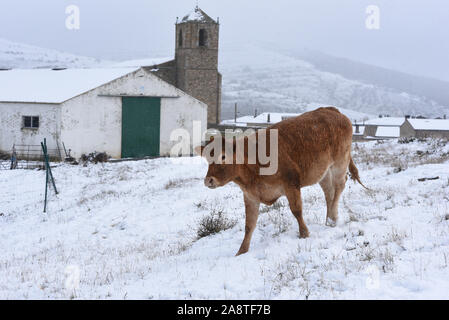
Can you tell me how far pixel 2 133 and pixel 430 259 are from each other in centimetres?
3120

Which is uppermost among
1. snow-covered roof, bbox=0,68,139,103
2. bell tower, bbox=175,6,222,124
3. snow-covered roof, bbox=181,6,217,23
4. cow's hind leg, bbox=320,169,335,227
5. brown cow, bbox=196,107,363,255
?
snow-covered roof, bbox=181,6,217,23

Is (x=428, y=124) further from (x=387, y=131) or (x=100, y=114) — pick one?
(x=100, y=114)

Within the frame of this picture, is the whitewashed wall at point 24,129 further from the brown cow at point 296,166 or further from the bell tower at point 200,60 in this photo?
the brown cow at point 296,166

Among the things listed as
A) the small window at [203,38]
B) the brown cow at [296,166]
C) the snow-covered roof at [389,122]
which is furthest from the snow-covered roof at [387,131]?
the brown cow at [296,166]

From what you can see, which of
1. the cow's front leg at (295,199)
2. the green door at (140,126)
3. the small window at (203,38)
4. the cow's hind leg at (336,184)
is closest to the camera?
the cow's front leg at (295,199)

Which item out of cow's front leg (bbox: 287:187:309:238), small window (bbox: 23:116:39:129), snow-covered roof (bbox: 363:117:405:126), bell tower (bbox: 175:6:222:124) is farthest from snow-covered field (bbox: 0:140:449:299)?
snow-covered roof (bbox: 363:117:405:126)

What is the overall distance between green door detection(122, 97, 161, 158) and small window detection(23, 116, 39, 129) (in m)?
5.45

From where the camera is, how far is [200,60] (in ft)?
172

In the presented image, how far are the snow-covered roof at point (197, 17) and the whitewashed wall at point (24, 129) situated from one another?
89.0ft

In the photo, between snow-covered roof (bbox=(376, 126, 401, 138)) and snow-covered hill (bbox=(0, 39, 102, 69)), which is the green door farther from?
snow-covered hill (bbox=(0, 39, 102, 69))

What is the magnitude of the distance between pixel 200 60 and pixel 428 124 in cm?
5092

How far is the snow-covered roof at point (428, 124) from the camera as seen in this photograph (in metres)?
82.4

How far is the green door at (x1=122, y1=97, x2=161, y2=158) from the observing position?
3228 cm

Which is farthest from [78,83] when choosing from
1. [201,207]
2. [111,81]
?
[201,207]
